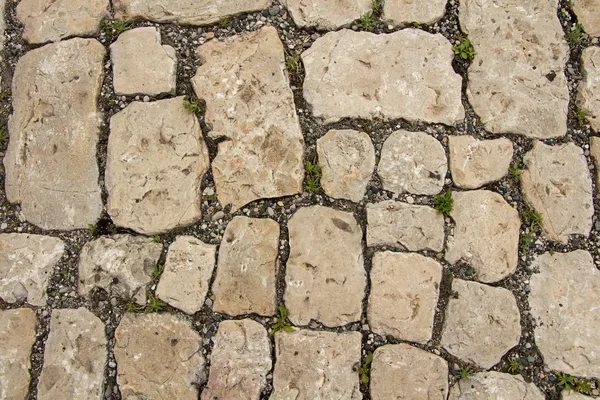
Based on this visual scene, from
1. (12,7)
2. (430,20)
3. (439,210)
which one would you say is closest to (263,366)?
(439,210)

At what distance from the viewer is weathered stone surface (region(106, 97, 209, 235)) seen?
262cm

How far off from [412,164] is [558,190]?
76 centimetres

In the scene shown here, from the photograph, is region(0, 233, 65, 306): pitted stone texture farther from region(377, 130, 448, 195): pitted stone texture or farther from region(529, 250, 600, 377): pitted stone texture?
region(529, 250, 600, 377): pitted stone texture

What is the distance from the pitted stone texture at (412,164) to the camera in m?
2.61

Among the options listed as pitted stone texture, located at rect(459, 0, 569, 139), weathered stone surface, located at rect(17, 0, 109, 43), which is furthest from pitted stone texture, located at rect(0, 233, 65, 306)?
pitted stone texture, located at rect(459, 0, 569, 139)

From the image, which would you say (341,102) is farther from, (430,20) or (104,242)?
(104,242)

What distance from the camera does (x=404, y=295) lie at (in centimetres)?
251

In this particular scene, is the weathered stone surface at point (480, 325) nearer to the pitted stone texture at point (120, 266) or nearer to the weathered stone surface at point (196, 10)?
the pitted stone texture at point (120, 266)

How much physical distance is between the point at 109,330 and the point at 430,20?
232 cm

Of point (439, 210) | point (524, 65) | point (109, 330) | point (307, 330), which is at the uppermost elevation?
point (524, 65)

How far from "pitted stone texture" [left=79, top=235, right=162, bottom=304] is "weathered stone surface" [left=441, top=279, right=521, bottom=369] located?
58.6 inches

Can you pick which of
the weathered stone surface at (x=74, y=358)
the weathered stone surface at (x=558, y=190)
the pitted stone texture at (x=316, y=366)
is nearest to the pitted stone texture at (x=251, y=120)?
the pitted stone texture at (x=316, y=366)

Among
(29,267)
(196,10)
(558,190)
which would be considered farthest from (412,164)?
(29,267)

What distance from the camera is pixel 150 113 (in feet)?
8.86
